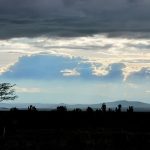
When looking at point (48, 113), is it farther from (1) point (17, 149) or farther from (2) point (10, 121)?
(1) point (17, 149)

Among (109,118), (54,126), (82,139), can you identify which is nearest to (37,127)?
(54,126)

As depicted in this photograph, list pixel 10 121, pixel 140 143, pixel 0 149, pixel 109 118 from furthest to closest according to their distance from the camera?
pixel 109 118 < pixel 10 121 < pixel 140 143 < pixel 0 149

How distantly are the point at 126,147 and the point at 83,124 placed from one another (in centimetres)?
2852

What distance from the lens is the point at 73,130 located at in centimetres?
6725

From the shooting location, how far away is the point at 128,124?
3088 inches

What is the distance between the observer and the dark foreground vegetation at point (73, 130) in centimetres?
5069

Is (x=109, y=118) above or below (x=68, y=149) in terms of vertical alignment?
above

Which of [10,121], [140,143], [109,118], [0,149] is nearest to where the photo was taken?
[0,149]

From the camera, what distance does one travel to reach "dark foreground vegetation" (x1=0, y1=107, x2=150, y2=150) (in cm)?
5069

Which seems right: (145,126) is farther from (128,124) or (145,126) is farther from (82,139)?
(82,139)

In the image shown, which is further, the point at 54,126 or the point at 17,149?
the point at 54,126

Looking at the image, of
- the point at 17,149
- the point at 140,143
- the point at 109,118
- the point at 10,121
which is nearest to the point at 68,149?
the point at 17,149

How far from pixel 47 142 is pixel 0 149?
6194mm

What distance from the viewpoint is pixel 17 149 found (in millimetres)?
48094
